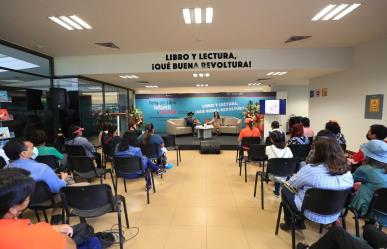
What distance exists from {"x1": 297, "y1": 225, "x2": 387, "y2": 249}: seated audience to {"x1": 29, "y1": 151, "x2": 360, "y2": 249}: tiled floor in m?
0.94

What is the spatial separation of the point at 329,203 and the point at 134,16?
381 cm

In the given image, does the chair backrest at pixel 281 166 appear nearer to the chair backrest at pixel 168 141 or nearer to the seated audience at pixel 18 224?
the seated audience at pixel 18 224

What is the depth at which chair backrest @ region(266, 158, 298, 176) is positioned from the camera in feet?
10.7

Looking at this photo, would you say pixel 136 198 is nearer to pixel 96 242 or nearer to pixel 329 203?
pixel 96 242

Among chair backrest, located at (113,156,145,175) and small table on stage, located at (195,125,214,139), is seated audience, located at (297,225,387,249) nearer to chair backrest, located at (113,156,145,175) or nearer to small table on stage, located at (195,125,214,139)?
chair backrest, located at (113,156,145,175)

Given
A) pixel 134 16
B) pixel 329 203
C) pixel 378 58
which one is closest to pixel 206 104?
pixel 378 58

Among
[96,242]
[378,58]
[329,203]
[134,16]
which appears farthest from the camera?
[378,58]

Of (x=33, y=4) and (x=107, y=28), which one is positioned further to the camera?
(x=107, y=28)

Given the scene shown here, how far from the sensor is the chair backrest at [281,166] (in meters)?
3.26

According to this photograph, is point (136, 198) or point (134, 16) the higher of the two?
point (134, 16)

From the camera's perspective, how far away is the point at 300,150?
4.18 meters

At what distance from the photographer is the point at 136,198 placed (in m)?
3.79

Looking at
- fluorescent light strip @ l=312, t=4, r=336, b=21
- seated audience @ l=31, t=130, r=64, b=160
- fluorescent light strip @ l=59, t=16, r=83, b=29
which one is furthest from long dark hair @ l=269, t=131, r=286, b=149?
fluorescent light strip @ l=59, t=16, r=83, b=29

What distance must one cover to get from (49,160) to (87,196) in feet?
5.68
